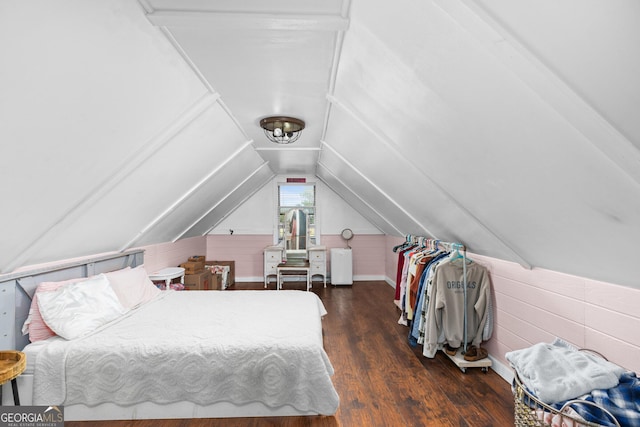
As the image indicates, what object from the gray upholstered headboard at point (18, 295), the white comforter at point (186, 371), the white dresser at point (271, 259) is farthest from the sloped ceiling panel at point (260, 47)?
the white dresser at point (271, 259)

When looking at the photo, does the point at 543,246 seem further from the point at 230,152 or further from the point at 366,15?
the point at 230,152

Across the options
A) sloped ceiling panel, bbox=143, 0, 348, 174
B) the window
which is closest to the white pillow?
sloped ceiling panel, bbox=143, 0, 348, 174

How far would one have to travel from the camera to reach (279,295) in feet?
11.3

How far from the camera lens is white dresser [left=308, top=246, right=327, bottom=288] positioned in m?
6.45

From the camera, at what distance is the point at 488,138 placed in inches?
62.9

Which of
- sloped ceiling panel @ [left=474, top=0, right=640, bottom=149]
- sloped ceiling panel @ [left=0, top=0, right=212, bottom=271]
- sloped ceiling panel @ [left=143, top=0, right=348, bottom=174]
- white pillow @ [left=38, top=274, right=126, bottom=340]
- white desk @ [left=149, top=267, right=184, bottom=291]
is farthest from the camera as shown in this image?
white desk @ [left=149, top=267, right=184, bottom=291]

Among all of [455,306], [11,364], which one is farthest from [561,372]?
[11,364]

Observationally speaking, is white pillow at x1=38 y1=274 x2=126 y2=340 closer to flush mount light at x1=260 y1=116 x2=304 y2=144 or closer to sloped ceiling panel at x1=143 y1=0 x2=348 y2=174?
sloped ceiling panel at x1=143 y1=0 x2=348 y2=174

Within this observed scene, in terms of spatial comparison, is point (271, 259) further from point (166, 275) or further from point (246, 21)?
point (246, 21)

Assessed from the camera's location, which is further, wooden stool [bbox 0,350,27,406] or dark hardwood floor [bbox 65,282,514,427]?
dark hardwood floor [bbox 65,282,514,427]

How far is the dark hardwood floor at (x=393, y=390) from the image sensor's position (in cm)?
213

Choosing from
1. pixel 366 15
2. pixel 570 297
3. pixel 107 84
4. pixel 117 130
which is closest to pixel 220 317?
pixel 117 130

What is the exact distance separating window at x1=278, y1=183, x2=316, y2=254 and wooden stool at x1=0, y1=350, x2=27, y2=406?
17.0 ft

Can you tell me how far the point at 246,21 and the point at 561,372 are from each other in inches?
88.2
